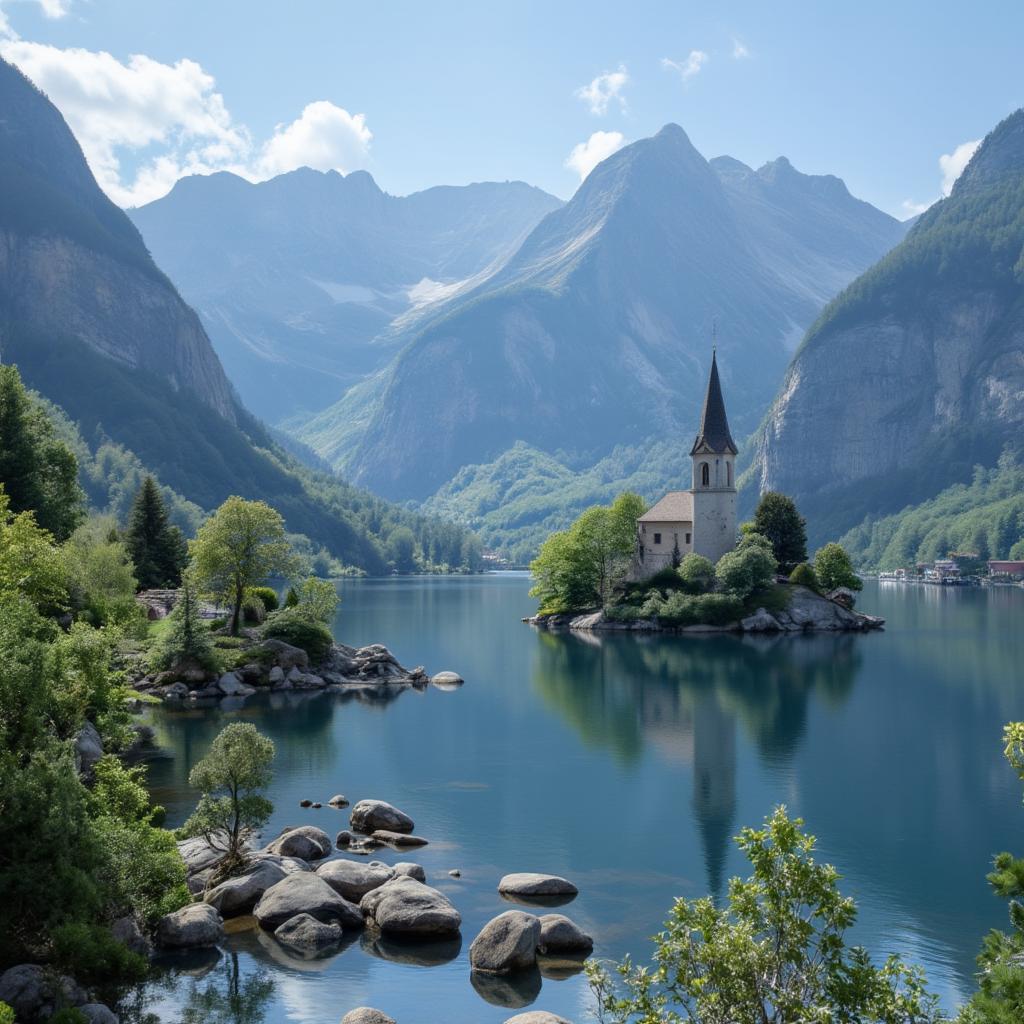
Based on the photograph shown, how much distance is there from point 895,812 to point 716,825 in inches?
316

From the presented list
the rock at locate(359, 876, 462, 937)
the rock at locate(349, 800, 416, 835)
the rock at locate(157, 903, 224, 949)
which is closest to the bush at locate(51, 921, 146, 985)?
the rock at locate(157, 903, 224, 949)

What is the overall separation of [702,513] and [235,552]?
61.9m

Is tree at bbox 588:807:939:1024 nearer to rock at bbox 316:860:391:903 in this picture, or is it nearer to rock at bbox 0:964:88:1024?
rock at bbox 0:964:88:1024

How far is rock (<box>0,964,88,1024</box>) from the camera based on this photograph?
2319cm

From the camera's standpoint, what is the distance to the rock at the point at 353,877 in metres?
33.3

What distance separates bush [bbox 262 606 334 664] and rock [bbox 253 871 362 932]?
166 ft

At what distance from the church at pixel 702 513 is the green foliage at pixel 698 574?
5179mm

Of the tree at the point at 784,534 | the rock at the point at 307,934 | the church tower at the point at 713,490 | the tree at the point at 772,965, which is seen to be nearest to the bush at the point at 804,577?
the tree at the point at 784,534

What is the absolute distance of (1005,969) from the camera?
15.1m

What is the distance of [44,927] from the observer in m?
24.7

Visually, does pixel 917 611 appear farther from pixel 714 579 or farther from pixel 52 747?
pixel 52 747

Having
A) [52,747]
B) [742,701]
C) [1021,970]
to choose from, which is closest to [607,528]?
[742,701]

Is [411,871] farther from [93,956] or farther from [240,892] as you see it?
[93,956]

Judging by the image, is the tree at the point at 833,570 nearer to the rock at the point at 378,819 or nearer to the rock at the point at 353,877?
the rock at the point at 378,819
